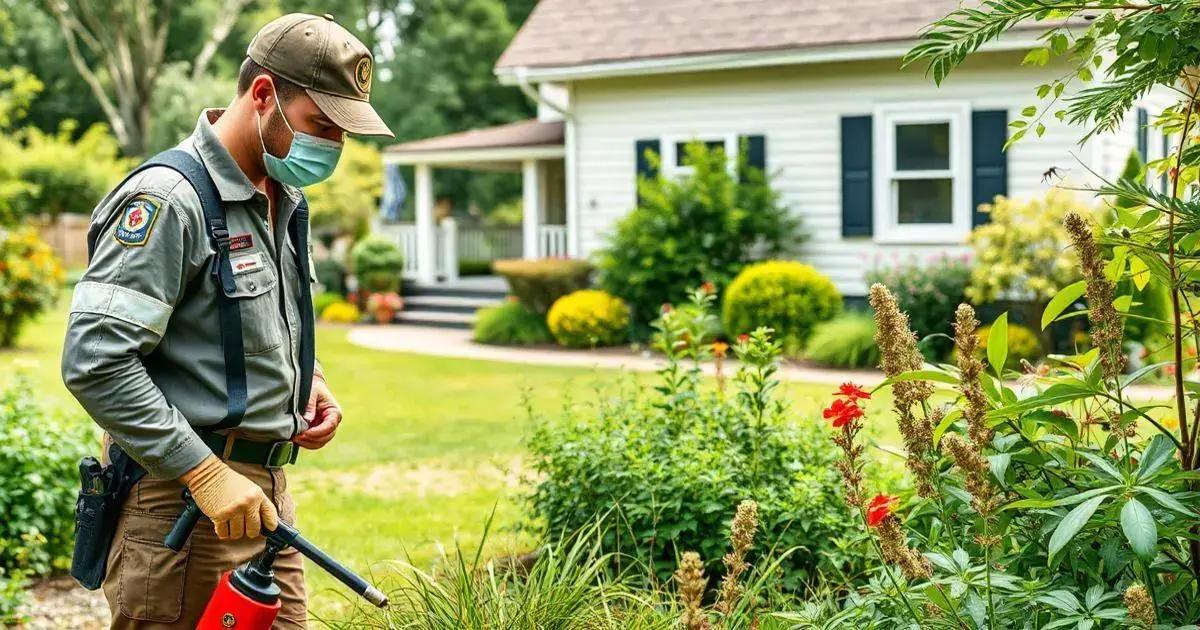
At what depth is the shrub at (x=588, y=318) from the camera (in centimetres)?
1496

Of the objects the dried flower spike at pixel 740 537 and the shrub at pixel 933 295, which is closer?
the dried flower spike at pixel 740 537

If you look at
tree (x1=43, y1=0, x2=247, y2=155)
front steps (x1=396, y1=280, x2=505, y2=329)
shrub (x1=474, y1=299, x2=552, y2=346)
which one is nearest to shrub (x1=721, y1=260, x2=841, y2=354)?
shrub (x1=474, y1=299, x2=552, y2=346)


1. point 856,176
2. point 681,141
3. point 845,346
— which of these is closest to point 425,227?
point 681,141

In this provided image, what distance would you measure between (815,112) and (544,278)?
4.00 metres

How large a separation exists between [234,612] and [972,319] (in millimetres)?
1670

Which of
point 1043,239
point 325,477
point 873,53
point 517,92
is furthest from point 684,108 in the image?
point 517,92

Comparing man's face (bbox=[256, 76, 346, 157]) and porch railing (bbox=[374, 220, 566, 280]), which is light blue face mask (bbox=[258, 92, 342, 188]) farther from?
porch railing (bbox=[374, 220, 566, 280])

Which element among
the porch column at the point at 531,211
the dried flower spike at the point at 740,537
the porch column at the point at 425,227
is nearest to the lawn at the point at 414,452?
the dried flower spike at the point at 740,537

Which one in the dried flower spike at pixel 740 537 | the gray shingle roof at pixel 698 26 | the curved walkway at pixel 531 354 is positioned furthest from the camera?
the gray shingle roof at pixel 698 26

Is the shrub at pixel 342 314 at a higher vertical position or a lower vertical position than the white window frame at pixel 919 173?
lower

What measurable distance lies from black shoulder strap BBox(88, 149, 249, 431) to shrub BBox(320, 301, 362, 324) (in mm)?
17166

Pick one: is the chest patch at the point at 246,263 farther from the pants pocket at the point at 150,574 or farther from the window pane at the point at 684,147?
the window pane at the point at 684,147

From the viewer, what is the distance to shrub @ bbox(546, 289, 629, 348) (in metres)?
15.0

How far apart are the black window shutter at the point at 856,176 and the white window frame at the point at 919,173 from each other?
89 millimetres
